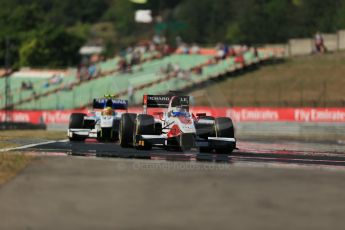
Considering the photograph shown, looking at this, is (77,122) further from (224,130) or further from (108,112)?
(224,130)

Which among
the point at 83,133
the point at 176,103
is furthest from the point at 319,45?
the point at 176,103

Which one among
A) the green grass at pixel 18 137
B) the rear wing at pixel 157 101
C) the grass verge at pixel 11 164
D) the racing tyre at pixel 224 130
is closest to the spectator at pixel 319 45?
the green grass at pixel 18 137

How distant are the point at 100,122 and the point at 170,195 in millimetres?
12158

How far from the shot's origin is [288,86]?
47156 millimetres

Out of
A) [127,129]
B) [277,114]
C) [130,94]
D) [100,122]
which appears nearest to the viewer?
[127,129]

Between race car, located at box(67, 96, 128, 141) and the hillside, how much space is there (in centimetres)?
1995

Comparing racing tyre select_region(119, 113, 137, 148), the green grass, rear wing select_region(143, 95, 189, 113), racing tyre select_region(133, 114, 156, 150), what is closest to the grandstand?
the green grass

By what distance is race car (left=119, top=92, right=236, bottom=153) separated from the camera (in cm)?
1795

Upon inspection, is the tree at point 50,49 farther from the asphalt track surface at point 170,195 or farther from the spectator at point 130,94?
the asphalt track surface at point 170,195

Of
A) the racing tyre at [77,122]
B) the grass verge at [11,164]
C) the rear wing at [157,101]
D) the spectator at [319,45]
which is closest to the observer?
the grass verge at [11,164]

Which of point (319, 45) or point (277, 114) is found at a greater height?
point (319, 45)

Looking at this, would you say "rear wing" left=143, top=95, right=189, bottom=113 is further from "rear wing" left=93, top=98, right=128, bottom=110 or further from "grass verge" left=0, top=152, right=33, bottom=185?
"grass verge" left=0, top=152, right=33, bottom=185

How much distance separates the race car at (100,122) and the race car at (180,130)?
8.51 feet

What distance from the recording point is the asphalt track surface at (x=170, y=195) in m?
8.74
